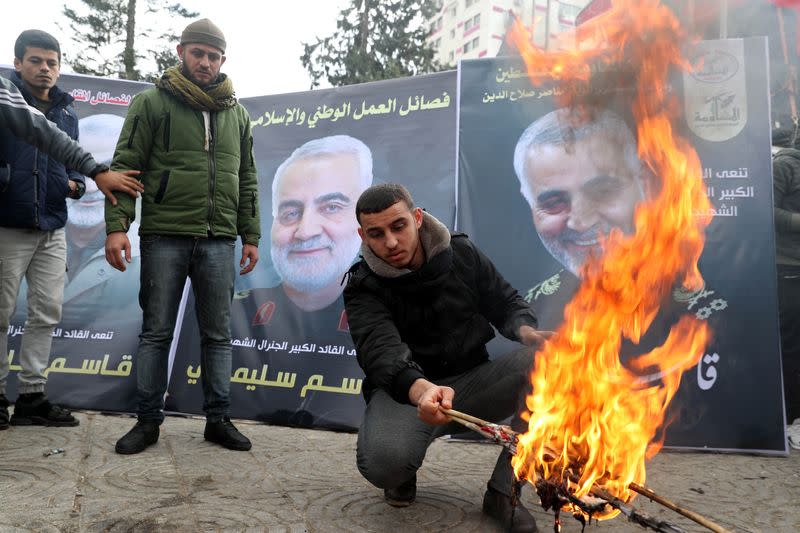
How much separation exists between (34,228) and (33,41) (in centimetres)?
119

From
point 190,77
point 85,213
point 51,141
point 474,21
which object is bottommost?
point 85,213

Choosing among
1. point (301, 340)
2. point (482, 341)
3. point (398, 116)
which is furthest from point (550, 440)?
point (398, 116)

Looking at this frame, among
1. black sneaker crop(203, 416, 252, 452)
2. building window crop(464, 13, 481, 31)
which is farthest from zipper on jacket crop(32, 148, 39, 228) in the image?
building window crop(464, 13, 481, 31)

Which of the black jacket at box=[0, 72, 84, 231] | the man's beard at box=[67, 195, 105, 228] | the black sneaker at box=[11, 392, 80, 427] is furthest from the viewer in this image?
the man's beard at box=[67, 195, 105, 228]

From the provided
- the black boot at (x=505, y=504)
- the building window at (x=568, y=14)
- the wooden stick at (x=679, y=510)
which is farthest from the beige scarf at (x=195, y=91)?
the wooden stick at (x=679, y=510)

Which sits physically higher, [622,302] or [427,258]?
[427,258]

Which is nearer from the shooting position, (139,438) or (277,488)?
(277,488)

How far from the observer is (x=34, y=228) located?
396 centimetres

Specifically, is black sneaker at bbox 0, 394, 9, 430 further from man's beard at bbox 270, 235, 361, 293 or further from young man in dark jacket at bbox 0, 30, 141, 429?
man's beard at bbox 270, 235, 361, 293

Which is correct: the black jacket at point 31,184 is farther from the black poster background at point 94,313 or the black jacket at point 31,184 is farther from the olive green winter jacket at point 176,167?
the black poster background at point 94,313

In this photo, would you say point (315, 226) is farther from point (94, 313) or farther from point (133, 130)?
point (94, 313)

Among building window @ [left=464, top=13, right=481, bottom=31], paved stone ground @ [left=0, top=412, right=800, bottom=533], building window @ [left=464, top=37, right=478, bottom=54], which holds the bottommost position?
paved stone ground @ [left=0, top=412, right=800, bottom=533]

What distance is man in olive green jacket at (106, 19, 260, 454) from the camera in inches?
143

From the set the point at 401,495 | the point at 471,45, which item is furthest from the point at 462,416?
the point at 471,45
